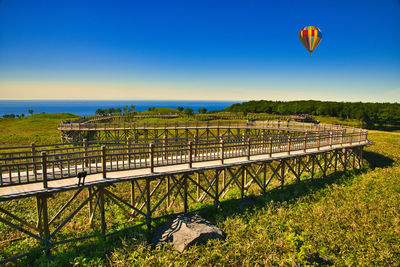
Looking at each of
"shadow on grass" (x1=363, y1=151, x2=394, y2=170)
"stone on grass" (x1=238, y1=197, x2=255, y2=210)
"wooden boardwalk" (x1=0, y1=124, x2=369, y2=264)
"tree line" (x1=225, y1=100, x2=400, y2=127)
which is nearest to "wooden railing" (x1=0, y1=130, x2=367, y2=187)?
"wooden boardwalk" (x1=0, y1=124, x2=369, y2=264)

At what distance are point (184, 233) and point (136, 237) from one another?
2323 millimetres

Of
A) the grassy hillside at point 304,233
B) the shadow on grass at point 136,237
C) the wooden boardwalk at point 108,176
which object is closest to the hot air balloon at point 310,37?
the wooden boardwalk at point 108,176

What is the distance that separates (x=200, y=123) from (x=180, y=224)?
81.8ft

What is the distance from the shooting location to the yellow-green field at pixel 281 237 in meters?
9.46

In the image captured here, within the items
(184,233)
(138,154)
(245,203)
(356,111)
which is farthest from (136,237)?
(356,111)

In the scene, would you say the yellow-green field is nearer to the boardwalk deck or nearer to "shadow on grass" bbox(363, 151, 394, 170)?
the boardwalk deck

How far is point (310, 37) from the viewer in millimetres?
30750

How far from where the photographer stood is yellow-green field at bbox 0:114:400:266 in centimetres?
946

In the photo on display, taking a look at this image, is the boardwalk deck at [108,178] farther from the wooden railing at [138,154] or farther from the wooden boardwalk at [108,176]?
Result: the wooden railing at [138,154]

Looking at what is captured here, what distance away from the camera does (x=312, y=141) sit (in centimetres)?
1948

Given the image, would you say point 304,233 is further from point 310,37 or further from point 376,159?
point 310,37

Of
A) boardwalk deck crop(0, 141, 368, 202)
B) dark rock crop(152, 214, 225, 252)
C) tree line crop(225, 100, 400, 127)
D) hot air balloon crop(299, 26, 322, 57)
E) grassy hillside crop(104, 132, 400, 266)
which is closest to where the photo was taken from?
boardwalk deck crop(0, 141, 368, 202)

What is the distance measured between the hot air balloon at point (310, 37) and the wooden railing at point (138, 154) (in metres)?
13.5

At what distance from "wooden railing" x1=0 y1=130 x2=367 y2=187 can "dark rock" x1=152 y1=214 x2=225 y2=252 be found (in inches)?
113
